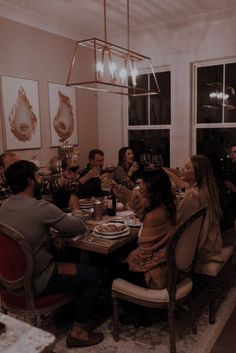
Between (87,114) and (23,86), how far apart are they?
4.42 feet

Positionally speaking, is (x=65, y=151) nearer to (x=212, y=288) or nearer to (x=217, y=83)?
(x=217, y=83)

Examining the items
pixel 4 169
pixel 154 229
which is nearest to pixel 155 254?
pixel 154 229

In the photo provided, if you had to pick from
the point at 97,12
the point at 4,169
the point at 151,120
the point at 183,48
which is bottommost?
the point at 4,169

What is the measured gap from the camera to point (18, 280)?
73.0 inches

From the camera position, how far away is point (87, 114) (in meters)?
5.19

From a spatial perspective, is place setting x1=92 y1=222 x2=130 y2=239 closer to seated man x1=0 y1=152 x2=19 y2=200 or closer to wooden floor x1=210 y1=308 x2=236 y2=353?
wooden floor x1=210 y1=308 x2=236 y2=353

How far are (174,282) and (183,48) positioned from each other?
3.55 meters

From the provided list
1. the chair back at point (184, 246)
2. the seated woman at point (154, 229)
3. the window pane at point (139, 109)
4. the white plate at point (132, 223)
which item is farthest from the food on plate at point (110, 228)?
the window pane at point (139, 109)

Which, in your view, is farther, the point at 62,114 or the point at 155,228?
the point at 62,114

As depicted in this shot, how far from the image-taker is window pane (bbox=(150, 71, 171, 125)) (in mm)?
4781

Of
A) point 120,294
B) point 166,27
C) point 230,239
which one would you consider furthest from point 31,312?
point 166,27

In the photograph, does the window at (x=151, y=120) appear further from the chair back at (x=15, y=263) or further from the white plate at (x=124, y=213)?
the chair back at (x=15, y=263)

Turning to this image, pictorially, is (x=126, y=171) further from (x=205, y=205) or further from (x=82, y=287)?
(x=82, y=287)

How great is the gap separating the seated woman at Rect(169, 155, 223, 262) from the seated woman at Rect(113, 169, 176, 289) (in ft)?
0.91
